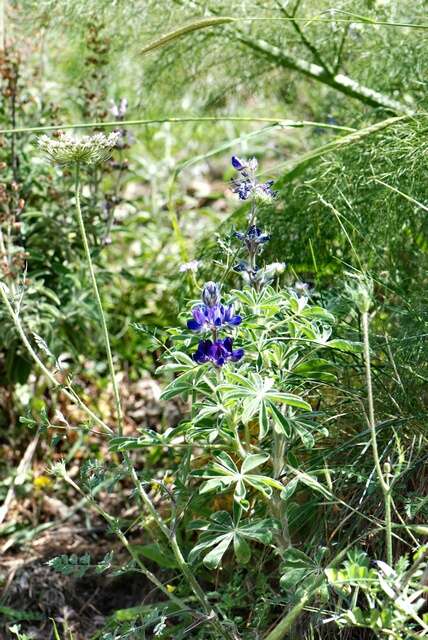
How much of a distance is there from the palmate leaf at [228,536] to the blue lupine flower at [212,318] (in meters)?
0.30

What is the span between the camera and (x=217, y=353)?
1.32 meters

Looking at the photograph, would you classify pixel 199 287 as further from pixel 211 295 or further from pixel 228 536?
pixel 228 536

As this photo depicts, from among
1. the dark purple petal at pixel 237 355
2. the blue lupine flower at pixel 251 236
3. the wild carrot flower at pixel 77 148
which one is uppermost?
the wild carrot flower at pixel 77 148

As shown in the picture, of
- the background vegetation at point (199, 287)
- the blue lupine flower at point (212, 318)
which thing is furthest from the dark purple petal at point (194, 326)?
the background vegetation at point (199, 287)

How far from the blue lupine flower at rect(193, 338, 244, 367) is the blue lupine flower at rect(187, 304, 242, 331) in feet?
0.08

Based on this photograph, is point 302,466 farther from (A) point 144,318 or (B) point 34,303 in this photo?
(A) point 144,318

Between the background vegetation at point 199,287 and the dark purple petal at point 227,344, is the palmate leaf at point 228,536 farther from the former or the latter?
the dark purple petal at point 227,344

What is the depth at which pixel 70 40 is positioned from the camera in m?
2.55

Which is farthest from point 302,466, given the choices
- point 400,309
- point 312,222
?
point 312,222

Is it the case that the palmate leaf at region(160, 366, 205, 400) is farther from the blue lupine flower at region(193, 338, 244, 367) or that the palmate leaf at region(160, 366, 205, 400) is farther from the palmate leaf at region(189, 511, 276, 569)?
the palmate leaf at region(189, 511, 276, 569)

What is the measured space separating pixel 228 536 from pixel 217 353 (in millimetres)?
275

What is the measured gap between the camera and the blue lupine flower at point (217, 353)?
4.33 feet

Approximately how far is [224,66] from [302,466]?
1.33 meters

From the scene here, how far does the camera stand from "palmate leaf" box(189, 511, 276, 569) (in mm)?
1314
